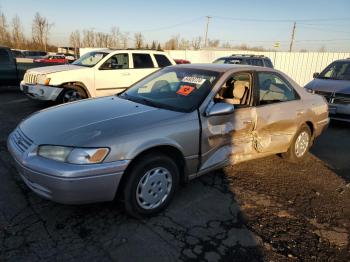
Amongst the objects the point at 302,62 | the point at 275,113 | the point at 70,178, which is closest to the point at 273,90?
the point at 275,113

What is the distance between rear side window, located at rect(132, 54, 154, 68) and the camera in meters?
9.30

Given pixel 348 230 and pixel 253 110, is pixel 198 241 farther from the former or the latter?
pixel 253 110

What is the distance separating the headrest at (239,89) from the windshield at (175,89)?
0.50 m

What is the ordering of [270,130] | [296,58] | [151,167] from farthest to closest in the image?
1. [296,58]
2. [270,130]
3. [151,167]

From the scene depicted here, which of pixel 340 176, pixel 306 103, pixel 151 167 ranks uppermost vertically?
pixel 306 103

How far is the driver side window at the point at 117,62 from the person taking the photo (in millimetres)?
8750

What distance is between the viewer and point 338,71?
8.92 m

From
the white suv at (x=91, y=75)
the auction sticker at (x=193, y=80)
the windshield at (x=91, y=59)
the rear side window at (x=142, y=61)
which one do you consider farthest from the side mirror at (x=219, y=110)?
the rear side window at (x=142, y=61)

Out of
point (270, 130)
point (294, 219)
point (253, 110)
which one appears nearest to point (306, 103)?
point (270, 130)

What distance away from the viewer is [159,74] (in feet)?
15.3

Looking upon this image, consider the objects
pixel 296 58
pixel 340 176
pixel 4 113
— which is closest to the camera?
pixel 340 176

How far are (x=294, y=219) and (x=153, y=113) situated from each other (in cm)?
198

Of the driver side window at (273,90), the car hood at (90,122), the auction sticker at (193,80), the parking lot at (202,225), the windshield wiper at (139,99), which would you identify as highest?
the auction sticker at (193,80)

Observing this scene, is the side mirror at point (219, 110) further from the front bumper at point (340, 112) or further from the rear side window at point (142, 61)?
the rear side window at point (142, 61)
